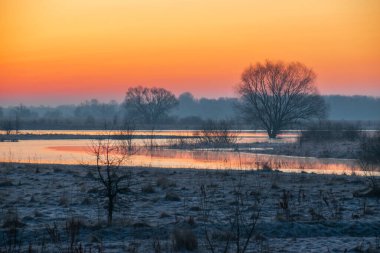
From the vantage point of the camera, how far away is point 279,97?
60.9m

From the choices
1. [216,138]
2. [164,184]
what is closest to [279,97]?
[216,138]

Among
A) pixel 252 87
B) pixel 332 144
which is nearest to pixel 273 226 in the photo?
pixel 332 144

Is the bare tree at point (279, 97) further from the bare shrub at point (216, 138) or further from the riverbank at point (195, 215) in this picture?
the riverbank at point (195, 215)

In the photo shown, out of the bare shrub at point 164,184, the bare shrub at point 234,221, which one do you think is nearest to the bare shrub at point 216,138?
the bare shrub at point 164,184

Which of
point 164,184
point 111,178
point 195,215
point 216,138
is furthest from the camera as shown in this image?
point 216,138

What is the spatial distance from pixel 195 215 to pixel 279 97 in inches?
1912

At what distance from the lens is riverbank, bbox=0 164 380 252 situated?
1046 centimetres

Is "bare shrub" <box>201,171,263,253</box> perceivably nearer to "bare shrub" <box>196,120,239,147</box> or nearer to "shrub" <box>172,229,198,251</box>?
"shrub" <box>172,229,198,251</box>

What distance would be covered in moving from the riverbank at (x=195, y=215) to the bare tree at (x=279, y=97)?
39463mm

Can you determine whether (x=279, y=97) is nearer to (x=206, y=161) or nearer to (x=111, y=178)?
(x=206, y=161)

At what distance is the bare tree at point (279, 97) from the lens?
60906mm

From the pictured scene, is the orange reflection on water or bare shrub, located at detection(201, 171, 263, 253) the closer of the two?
bare shrub, located at detection(201, 171, 263, 253)

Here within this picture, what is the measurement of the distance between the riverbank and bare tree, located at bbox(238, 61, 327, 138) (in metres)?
39.5

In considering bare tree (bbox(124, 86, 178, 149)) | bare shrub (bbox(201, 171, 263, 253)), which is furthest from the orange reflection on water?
bare tree (bbox(124, 86, 178, 149))
